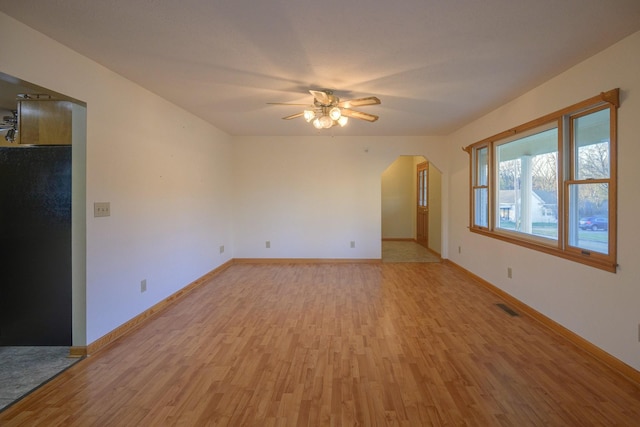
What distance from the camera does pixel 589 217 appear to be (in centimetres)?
274

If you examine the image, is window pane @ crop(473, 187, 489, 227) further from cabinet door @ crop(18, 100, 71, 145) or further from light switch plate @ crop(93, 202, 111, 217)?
cabinet door @ crop(18, 100, 71, 145)

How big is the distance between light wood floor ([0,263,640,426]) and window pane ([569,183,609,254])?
3.00 ft

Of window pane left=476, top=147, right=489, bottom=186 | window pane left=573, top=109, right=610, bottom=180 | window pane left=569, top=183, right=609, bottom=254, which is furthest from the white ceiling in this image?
window pane left=476, top=147, right=489, bottom=186

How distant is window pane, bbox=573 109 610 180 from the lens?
2.55 meters

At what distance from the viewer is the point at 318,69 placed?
2814 mm

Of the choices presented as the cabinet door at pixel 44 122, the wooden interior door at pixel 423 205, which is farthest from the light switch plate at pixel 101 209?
the wooden interior door at pixel 423 205

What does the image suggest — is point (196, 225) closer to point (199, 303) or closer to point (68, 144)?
point (199, 303)

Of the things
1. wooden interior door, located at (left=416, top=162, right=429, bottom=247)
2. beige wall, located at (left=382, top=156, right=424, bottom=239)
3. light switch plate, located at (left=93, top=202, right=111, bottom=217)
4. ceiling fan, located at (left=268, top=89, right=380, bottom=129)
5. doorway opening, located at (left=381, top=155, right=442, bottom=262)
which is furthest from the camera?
beige wall, located at (left=382, top=156, right=424, bottom=239)

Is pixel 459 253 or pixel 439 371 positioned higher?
pixel 459 253

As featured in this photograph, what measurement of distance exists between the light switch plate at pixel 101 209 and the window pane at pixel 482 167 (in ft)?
15.6

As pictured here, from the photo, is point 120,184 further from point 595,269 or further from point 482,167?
point 482,167

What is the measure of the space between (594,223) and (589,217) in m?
0.09

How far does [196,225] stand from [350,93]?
2.84m

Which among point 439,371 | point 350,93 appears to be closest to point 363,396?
point 439,371
